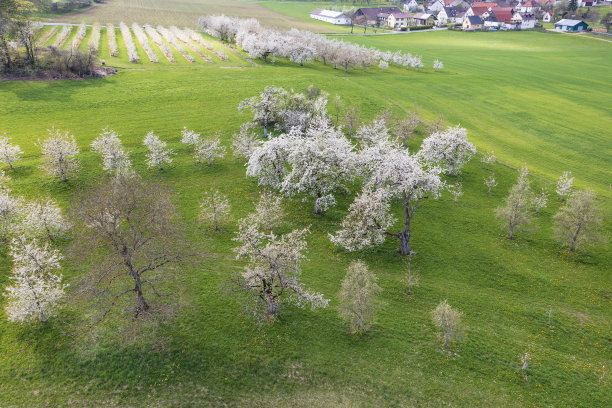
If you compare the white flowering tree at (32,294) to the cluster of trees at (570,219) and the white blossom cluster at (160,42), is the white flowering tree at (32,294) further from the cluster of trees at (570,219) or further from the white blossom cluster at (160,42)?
the white blossom cluster at (160,42)

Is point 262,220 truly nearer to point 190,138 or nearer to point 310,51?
point 190,138

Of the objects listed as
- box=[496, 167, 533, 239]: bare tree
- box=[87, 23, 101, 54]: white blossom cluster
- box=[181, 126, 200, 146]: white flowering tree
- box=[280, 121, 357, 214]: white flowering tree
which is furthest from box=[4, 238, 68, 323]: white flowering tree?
box=[87, 23, 101, 54]: white blossom cluster

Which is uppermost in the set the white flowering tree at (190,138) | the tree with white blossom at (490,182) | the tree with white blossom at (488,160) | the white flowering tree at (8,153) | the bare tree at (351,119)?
the bare tree at (351,119)

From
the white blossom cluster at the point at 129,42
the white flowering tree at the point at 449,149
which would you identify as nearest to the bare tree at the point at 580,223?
the white flowering tree at the point at 449,149

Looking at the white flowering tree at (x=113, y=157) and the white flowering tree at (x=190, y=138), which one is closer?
the white flowering tree at (x=113, y=157)

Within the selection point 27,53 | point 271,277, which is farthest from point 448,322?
point 27,53

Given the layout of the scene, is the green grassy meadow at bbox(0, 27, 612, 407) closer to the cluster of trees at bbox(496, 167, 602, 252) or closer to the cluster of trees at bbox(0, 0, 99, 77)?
the cluster of trees at bbox(496, 167, 602, 252)
